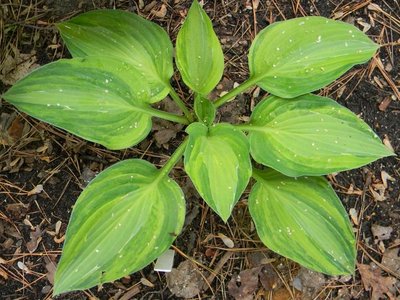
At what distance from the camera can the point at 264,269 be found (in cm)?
181

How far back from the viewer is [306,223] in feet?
5.17

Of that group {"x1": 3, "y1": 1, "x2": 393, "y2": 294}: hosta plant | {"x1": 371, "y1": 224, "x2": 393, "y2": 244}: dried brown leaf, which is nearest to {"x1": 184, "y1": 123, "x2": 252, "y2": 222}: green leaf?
{"x1": 3, "y1": 1, "x2": 393, "y2": 294}: hosta plant

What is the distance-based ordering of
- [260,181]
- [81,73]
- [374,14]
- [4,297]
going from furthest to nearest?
1. [374,14]
2. [4,297]
3. [260,181]
4. [81,73]

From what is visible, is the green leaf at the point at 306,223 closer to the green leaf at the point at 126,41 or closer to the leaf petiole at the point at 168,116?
the leaf petiole at the point at 168,116

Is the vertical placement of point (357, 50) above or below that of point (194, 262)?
above

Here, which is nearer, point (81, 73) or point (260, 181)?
point (81, 73)

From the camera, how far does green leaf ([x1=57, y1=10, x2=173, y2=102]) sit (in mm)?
1587

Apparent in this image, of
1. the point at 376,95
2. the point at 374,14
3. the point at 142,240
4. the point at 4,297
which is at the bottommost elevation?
the point at 4,297

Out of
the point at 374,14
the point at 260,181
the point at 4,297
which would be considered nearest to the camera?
the point at 260,181

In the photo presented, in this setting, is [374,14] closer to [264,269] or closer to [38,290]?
[264,269]

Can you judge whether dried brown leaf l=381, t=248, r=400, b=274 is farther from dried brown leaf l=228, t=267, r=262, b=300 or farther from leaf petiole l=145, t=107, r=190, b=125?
leaf petiole l=145, t=107, r=190, b=125

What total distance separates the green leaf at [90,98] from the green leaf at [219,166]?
17cm

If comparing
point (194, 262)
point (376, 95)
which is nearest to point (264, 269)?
point (194, 262)

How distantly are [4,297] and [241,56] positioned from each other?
1.10m
